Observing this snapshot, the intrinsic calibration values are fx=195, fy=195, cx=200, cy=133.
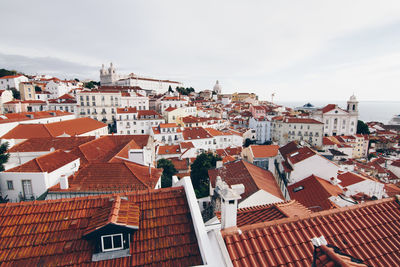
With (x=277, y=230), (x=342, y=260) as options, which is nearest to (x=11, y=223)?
(x=277, y=230)

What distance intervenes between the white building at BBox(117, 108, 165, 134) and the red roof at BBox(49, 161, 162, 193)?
36.4 meters

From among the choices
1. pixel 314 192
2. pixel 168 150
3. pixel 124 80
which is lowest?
pixel 168 150

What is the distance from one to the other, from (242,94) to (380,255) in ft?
440

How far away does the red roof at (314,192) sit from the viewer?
12913mm

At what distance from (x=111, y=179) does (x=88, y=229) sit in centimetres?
726

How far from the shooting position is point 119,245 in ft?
12.7

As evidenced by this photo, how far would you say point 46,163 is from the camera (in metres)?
11.0

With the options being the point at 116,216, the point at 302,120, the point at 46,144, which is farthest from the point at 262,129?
the point at 116,216

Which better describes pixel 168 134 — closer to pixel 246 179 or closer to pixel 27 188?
pixel 246 179

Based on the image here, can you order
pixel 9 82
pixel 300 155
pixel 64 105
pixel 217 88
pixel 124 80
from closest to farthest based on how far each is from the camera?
1. pixel 300 155
2. pixel 64 105
3. pixel 9 82
4. pixel 124 80
5. pixel 217 88

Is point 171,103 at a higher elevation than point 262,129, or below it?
higher

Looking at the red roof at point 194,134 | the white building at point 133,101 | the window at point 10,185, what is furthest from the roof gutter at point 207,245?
the white building at point 133,101

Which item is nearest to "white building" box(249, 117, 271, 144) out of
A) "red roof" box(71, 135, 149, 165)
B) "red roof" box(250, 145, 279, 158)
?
"red roof" box(250, 145, 279, 158)

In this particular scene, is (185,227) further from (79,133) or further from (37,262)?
(79,133)
